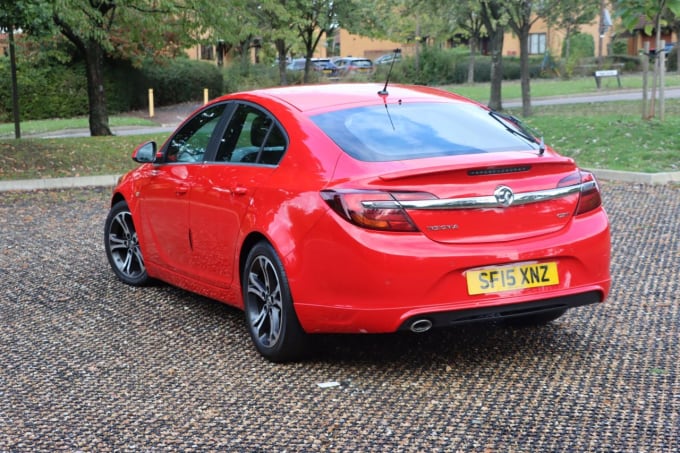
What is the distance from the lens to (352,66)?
58.8m

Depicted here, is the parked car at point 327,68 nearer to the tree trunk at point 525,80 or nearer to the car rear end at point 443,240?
the tree trunk at point 525,80

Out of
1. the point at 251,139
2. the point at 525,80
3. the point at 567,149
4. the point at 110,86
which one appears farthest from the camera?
the point at 110,86

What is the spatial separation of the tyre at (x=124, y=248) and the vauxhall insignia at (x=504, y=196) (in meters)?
3.43

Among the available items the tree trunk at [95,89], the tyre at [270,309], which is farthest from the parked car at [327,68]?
the tyre at [270,309]

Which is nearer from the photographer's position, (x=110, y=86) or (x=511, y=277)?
(x=511, y=277)

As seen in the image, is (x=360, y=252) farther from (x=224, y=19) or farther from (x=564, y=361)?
(x=224, y=19)

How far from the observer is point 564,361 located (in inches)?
215

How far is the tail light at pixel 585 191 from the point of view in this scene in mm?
5305

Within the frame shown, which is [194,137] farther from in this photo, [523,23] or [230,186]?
[523,23]

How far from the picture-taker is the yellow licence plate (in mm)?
4961

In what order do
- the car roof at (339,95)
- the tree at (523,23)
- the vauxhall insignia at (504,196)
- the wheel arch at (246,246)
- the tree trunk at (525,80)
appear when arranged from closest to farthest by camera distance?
the vauxhall insignia at (504,196)
the wheel arch at (246,246)
the car roof at (339,95)
the tree at (523,23)
the tree trunk at (525,80)

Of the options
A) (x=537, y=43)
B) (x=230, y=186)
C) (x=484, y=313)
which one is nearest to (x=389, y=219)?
(x=484, y=313)

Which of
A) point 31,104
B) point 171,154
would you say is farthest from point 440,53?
point 171,154

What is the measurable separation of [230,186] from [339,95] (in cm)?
87
